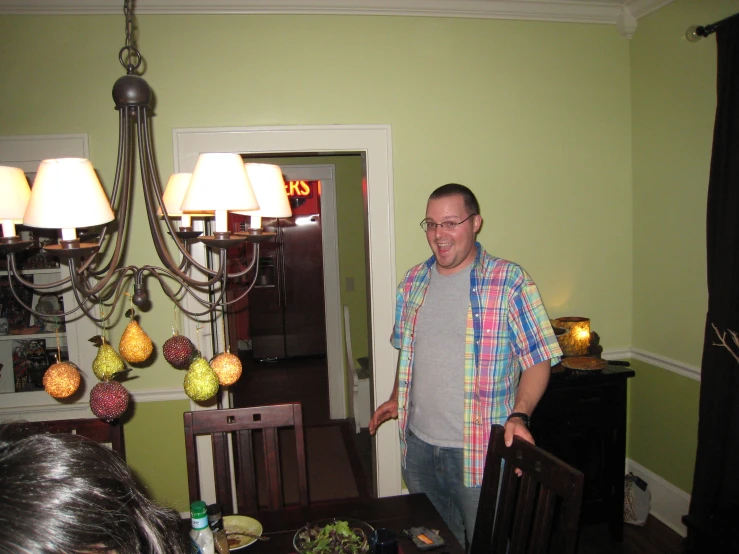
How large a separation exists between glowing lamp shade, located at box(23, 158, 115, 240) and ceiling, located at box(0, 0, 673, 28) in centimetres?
168

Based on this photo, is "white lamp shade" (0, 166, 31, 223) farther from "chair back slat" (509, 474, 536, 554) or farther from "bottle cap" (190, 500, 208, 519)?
"chair back slat" (509, 474, 536, 554)

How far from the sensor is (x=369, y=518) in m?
1.49

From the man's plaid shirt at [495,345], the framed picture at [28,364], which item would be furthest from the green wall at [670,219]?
the framed picture at [28,364]

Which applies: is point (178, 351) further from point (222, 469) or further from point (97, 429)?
point (97, 429)

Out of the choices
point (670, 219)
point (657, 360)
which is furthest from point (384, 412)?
point (670, 219)

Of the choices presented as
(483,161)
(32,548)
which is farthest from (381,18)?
(32,548)

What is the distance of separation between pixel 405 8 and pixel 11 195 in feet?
6.67

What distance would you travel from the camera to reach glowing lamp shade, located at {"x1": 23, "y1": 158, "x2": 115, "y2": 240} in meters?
0.99

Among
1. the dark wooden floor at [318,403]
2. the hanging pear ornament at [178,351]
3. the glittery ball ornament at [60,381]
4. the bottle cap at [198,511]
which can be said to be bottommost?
the dark wooden floor at [318,403]

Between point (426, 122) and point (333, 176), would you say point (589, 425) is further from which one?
point (333, 176)

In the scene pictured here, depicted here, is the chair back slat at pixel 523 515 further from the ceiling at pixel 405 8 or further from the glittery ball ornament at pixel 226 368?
the ceiling at pixel 405 8

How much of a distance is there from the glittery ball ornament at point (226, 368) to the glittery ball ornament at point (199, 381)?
77mm

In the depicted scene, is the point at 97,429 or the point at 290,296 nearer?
the point at 97,429

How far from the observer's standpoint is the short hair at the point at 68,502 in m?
0.40
